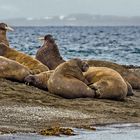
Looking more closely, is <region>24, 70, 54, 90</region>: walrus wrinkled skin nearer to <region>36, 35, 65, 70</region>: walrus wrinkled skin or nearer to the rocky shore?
the rocky shore

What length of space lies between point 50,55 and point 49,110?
562cm

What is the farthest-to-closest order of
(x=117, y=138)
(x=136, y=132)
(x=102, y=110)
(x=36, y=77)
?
(x=36, y=77), (x=102, y=110), (x=136, y=132), (x=117, y=138)

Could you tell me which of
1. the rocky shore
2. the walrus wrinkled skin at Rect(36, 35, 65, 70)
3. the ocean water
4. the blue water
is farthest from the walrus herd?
the ocean water

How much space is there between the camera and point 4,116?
897cm

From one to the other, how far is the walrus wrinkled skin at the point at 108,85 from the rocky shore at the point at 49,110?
0.23 meters

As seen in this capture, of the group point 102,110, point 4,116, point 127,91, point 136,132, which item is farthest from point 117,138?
point 127,91

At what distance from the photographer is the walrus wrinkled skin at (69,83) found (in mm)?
11594

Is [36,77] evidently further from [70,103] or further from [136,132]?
[136,132]

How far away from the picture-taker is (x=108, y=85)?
1198cm

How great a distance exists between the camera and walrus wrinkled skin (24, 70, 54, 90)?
490 inches

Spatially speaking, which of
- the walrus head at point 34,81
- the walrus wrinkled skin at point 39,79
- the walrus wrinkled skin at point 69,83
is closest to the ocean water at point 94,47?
the walrus wrinkled skin at point 39,79

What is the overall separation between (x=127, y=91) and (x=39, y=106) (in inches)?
128

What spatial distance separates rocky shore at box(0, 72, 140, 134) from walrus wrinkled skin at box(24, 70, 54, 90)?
26 centimetres

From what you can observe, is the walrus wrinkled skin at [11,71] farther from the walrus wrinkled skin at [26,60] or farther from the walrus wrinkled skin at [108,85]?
the walrus wrinkled skin at [108,85]
